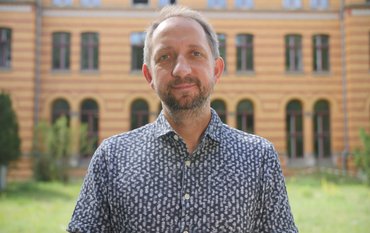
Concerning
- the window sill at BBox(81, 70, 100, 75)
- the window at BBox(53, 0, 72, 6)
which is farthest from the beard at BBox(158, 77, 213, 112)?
the window at BBox(53, 0, 72, 6)

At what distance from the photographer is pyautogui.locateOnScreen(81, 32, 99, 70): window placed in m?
17.9

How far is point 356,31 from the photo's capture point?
618 inches

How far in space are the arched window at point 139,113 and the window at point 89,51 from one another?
6.67ft

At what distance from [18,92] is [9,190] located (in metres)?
5.78

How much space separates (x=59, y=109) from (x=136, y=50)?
11.9 feet

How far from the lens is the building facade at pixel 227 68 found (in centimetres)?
1714

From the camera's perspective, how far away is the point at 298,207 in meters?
8.98

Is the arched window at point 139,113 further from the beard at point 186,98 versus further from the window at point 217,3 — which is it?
the beard at point 186,98

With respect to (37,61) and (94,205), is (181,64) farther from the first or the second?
(37,61)

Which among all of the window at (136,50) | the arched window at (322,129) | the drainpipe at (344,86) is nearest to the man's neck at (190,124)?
the drainpipe at (344,86)

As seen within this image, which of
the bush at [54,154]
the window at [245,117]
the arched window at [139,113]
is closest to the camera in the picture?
the bush at [54,154]

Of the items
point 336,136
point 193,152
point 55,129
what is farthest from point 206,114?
point 336,136

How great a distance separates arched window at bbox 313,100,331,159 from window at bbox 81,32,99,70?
27.7ft

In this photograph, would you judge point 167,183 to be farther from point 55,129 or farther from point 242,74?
point 242,74
